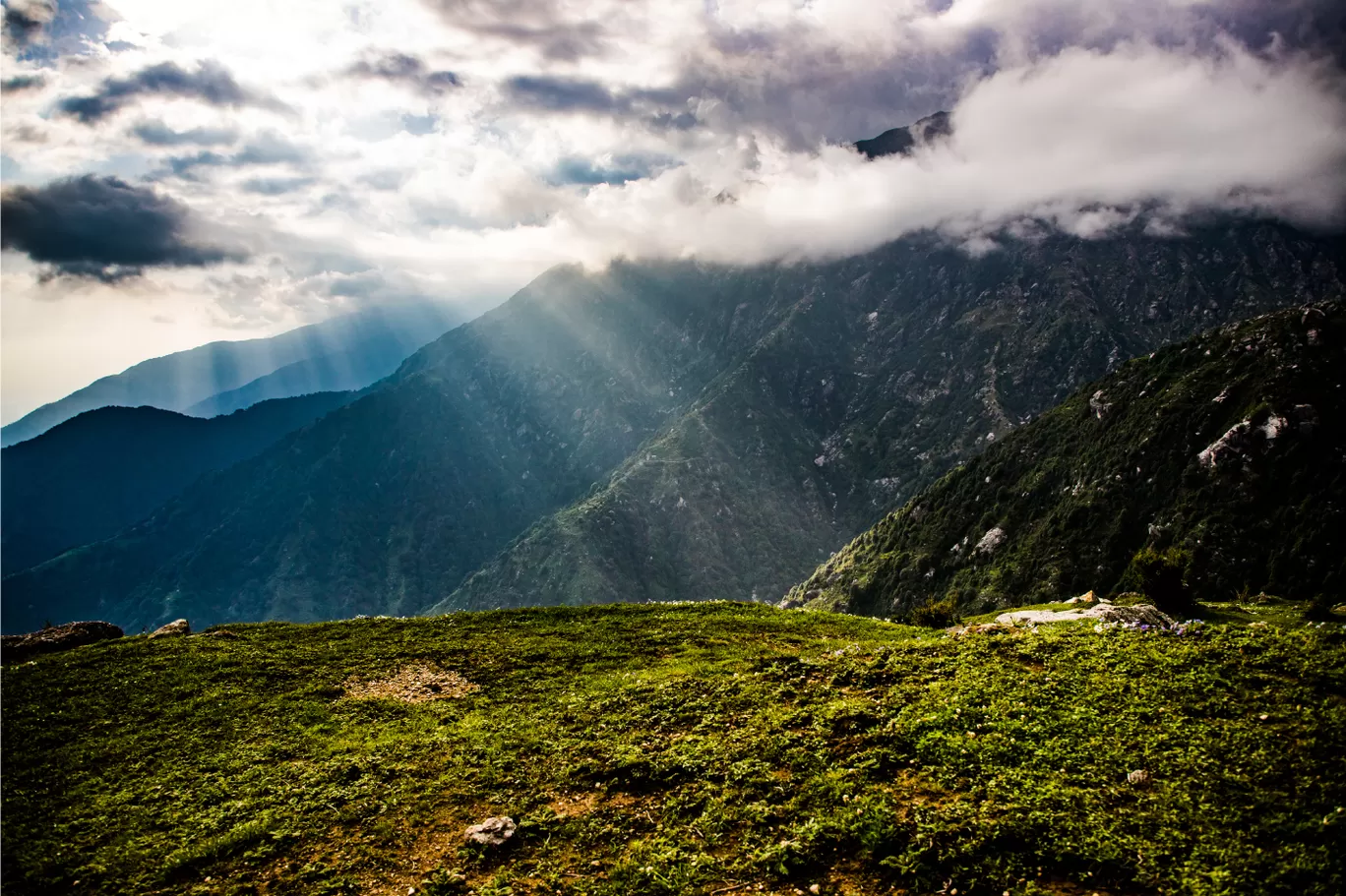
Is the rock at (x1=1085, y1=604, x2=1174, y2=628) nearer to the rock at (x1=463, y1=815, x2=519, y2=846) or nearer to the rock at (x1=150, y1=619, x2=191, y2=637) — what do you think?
the rock at (x1=463, y1=815, x2=519, y2=846)

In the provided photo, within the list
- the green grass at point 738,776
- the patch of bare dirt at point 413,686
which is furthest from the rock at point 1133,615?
the patch of bare dirt at point 413,686

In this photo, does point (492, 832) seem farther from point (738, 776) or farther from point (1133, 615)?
point (1133, 615)

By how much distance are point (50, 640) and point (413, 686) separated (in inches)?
926

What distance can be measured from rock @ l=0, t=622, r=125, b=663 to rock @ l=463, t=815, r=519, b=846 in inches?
1179

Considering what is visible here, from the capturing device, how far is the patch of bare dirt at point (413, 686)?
2908cm

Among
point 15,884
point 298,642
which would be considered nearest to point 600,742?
point 15,884

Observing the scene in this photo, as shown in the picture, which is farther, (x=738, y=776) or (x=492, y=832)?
(x=738, y=776)

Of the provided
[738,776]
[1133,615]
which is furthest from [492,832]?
[1133,615]

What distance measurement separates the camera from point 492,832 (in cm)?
1705

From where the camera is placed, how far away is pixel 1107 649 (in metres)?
19.6

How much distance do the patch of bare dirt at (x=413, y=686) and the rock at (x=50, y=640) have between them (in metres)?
15.8

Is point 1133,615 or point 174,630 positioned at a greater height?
point 174,630

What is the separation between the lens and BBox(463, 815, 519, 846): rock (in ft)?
55.0

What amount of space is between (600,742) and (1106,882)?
1425 cm
